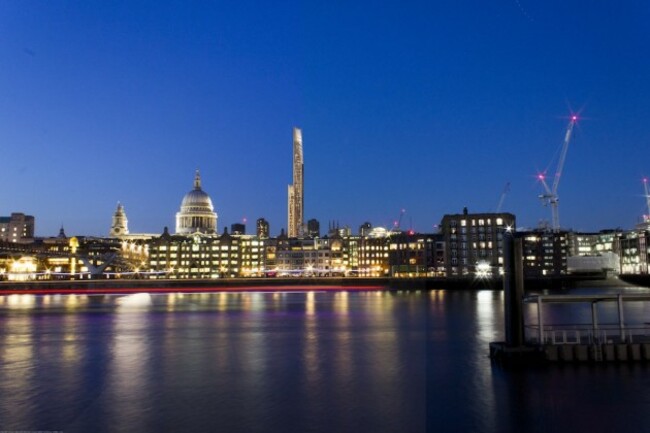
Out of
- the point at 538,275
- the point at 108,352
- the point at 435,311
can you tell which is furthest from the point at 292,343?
the point at 538,275

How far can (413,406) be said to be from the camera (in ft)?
81.8

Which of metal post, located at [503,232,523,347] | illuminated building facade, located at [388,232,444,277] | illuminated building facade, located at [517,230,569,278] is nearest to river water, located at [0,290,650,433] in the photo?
metal post, located at [503,232,523,347]

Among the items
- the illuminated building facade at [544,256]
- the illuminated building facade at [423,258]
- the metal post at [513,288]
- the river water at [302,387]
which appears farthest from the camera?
the illuminated building facade at [423,258]

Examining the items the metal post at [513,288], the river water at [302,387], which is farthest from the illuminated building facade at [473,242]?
the metal post at [513,288]

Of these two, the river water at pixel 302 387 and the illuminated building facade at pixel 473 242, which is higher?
the illuminated building facade at pixel 473 242

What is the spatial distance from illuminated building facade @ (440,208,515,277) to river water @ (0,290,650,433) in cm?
13509

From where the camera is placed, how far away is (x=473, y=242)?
183m

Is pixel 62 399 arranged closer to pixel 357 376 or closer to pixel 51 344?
pixel 357 376

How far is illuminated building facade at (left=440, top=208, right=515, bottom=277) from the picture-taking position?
180 m

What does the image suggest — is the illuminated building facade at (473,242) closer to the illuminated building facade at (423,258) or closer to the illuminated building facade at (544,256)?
the illuminated building facade at (544,256)

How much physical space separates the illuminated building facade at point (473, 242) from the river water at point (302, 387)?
443ft

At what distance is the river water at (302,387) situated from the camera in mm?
22859

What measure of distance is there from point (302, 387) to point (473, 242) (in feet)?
523

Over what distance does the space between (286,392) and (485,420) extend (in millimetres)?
8726
